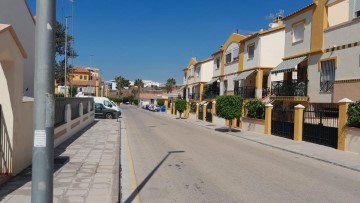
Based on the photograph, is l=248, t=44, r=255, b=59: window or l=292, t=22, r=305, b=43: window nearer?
l=292, t=22, r=305, b=43: window

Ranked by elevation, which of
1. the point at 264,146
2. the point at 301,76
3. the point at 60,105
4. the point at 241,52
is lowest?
the point at 264,146

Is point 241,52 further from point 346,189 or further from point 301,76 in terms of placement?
point 346,189

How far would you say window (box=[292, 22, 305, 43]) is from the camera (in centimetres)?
2464

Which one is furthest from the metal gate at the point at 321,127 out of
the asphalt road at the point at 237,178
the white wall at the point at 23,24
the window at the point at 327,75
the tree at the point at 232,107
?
the white wall at the point at 23,24

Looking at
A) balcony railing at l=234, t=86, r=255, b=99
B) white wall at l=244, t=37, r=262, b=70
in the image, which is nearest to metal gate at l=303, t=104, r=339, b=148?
white wall at l=244, t=37, r=262, b=70

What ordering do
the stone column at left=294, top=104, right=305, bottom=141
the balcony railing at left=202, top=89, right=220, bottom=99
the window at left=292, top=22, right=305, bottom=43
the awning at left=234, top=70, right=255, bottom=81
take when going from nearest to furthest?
the stone column at left=294, top=104, right=305, bottom=141
the window at left=292, top=22, right=305, bottom=43
the awning at left=234, top=70, right=255, bottom=81
the balcony railing at left=202, top=89, right=220, bottom=99

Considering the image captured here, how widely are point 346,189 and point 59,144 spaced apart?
36.3 feet

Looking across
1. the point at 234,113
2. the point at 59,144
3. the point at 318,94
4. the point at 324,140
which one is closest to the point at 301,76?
the point at 318,94

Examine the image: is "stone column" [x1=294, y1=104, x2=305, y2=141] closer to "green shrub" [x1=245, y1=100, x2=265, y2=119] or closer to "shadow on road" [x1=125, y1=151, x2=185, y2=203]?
"green shrub" [x1=245, y1=100, x2=265, y2=119]

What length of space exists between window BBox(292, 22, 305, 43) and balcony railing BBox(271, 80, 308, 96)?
3.04 meters

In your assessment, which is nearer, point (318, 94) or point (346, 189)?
point (346, 189)

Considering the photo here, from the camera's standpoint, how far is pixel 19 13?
74.7 ft

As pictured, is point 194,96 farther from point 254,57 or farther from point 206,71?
point 254,57

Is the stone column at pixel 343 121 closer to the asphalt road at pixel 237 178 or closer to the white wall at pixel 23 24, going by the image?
the asphalt road at pixel 237 178
